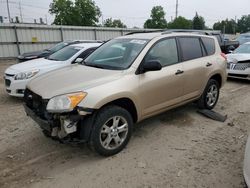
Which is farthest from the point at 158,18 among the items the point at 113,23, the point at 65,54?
the point at 65,54

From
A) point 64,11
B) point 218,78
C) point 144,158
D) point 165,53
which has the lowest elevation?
point 144,158

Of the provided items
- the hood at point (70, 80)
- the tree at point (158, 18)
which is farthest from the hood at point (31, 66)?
the tree at point (158, 18)

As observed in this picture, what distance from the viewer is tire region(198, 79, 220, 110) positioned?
5.29 m

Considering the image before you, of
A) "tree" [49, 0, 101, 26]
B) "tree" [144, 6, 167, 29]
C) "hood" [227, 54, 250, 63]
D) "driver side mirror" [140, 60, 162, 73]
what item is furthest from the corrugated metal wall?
"tree" [144, 6, 167, 29]

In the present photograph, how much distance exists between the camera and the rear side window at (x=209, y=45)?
530 cm

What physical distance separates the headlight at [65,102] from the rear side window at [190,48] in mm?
2350

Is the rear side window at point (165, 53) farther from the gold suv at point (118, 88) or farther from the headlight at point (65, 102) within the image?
the headlight at point (65, 102)

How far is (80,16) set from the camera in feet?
158

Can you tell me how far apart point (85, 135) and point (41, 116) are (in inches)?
28.4

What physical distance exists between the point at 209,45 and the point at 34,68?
4473mm

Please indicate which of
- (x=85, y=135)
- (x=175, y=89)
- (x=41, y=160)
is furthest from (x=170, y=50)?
(x=41, y=160)

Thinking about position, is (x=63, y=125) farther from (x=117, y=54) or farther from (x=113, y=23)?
(x=113, y=23)

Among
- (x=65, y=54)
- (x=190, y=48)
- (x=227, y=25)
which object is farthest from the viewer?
(x=227, y=25)

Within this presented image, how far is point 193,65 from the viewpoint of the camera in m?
4.74
